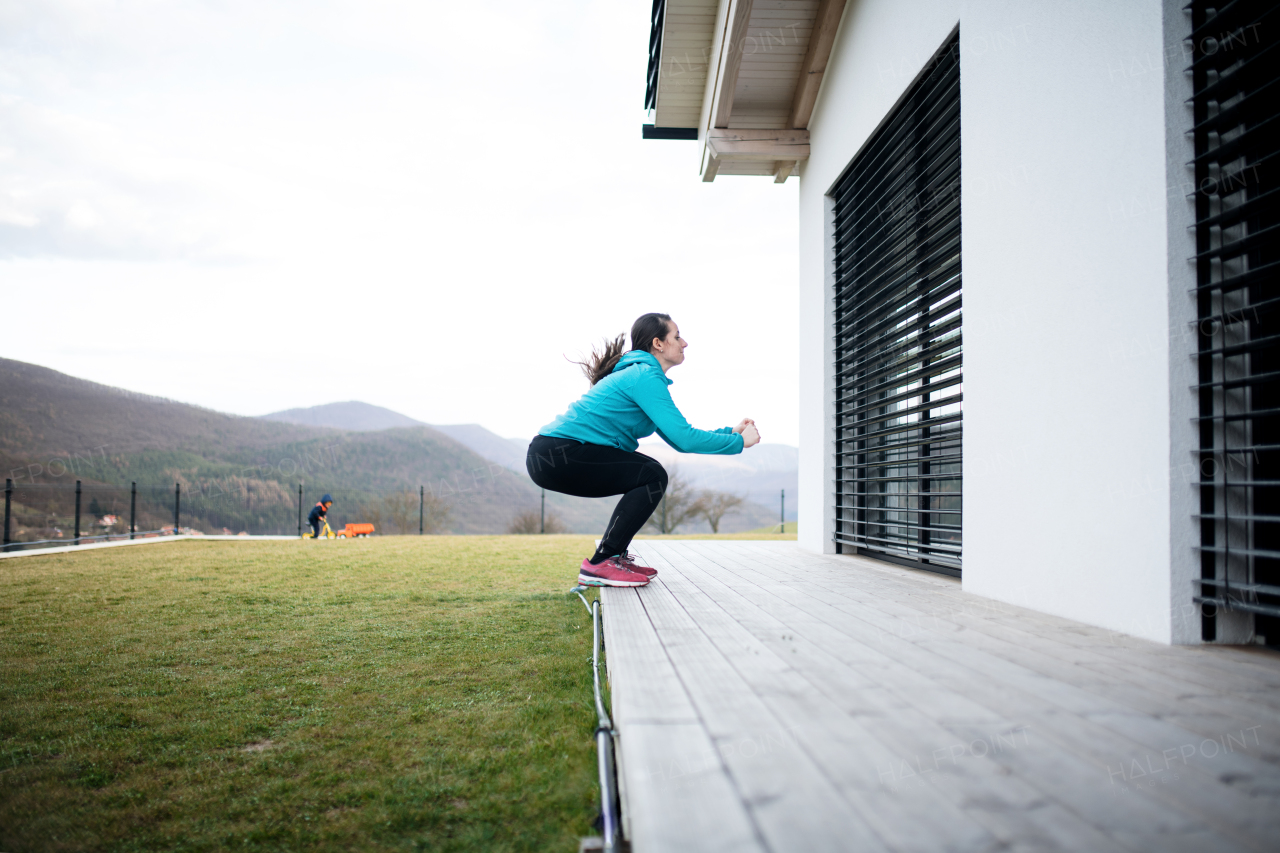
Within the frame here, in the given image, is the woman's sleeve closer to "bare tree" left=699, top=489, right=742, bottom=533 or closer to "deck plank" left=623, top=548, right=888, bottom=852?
"deck plank" left=623, top=548, right=888, bottom=852

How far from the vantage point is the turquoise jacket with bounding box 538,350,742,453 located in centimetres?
283

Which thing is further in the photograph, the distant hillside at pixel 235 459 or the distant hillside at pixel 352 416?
the distant hillside at pixel 352 416

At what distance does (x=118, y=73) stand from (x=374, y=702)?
96.6ft

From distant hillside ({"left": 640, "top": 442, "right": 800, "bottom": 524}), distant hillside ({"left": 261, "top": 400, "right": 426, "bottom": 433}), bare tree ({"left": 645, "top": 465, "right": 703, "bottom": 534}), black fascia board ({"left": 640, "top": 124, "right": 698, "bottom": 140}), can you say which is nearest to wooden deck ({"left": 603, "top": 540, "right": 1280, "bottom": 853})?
black fascia board ({"left": 640, "top": 124, "right": 698, "bottom": 140})

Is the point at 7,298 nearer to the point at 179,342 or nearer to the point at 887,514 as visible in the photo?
the point at 179,342

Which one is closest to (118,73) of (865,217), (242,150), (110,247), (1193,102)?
(242,150)

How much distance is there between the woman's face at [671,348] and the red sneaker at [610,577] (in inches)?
41.5

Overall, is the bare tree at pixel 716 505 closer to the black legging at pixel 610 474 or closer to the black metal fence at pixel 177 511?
the black metal fence at pixel 177 511

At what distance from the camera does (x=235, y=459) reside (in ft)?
172

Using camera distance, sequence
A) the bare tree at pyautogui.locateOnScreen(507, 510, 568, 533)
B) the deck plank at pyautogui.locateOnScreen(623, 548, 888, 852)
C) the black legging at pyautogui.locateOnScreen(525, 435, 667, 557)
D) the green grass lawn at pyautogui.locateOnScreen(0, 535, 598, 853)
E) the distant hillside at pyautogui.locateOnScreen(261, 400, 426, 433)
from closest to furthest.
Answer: the deck plank at pyautogui.locateOnScreen(623, 548, 888, 852), the green grass lawn at pyautogui.locateOnScreen(0, 535, 598, 853), the black legging at pyautogui.locateOnScreen(525, 435, 667, 557), the bare tree at pyautogui.locateOnScreen(507, 510, 568, 533), the distant hillside at pyautogui.locateOnScreen(261, 400, 426, 433)

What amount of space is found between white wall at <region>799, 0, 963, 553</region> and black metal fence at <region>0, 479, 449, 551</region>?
430 inches

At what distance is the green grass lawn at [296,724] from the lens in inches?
44.5

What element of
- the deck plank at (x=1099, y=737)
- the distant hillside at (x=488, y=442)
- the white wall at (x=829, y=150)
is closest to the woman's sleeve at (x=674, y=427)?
the deck plank at (x=1099, y=737)

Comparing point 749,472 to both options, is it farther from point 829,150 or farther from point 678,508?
point 829,150
